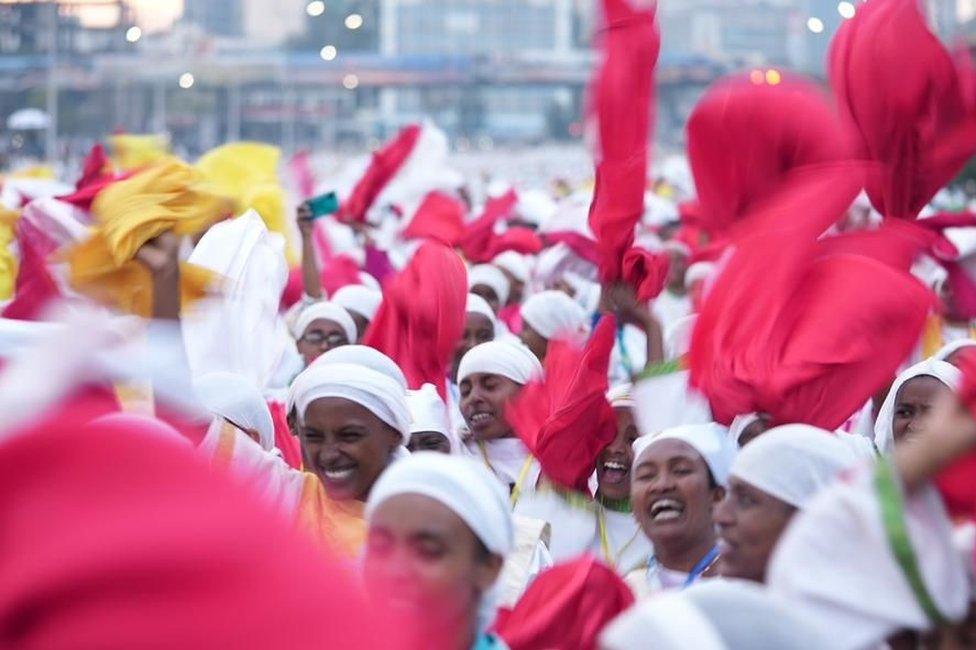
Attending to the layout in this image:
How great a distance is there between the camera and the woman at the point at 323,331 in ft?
28.1

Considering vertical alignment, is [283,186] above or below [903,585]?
below

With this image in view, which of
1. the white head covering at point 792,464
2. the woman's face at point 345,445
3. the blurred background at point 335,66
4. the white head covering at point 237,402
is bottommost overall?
the blurred background at point 335,66

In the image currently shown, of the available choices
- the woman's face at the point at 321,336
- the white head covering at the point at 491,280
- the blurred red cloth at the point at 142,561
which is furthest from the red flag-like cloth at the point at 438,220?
the blurred red cloth at the point at 142,561

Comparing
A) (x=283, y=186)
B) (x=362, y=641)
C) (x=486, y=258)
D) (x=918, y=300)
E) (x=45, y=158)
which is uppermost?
(x=362, y=641)

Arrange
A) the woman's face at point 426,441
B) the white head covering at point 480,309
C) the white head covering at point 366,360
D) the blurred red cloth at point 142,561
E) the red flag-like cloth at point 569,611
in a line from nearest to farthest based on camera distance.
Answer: the blurred red cloth at point 142,561 < the red flag-like cloth at point 569,611 < the white head covering at point 366,360 < the woman's face at point 426,441 < the white head covering at point 480,309

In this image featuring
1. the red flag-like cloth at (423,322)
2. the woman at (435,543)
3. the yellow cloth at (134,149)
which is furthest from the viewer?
the yellow cloth at (134,149)

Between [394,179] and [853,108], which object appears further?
[394,179]

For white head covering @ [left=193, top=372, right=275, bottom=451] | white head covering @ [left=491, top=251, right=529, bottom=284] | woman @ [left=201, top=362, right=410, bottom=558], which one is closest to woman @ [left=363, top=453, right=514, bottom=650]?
woman @ [left=201, top=362, right=410, bottom=558]

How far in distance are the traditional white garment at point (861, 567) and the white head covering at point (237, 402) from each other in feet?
11.5

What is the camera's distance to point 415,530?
335 cm

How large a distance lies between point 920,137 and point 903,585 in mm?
3927

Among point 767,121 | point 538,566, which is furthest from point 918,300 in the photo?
point 538,566

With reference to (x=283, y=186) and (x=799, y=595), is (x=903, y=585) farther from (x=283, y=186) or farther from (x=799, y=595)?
(x=283, y=186)

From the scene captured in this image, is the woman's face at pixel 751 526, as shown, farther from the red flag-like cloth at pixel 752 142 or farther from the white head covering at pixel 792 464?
the red flag-like cloth at pixel 752 142
